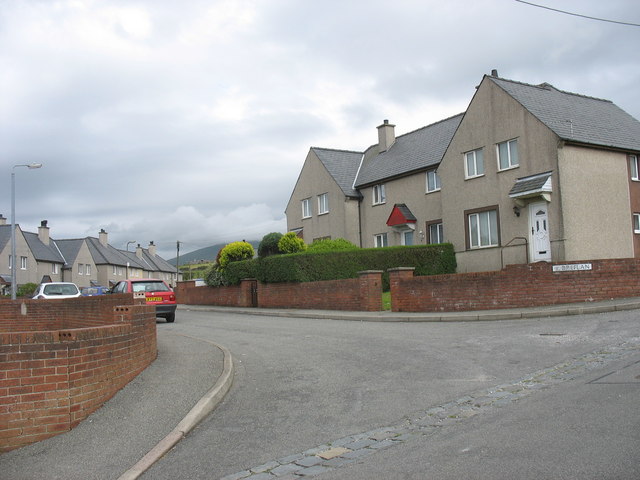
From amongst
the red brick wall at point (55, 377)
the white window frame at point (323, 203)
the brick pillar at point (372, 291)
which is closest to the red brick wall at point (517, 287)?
the brick pillar at point (372, 291)

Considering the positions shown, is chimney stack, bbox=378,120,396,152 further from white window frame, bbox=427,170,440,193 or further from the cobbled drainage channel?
the cobbled drainage channel

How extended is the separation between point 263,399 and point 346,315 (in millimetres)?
12085

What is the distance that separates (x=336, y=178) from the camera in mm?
35375

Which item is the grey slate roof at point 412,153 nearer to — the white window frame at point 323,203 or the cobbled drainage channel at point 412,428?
the white window frame at point 323,203

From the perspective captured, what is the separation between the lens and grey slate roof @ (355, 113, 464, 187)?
101 feet

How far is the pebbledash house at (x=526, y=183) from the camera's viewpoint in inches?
867

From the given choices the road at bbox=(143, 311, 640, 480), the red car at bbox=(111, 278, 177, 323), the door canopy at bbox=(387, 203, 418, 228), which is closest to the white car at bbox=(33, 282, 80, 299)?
the red car at bbox=(111, 278, 177, 323)

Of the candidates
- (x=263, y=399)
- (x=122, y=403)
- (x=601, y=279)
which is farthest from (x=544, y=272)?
(x=122, y=403)

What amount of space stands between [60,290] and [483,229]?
17521 millimetres

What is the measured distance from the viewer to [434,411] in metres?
7.14

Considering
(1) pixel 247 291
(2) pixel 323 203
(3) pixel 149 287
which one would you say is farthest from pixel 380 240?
(3) pixel 149 287

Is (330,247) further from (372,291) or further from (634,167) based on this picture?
(634,167)

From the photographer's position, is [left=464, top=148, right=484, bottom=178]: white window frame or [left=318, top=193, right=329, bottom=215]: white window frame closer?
[left=464, top=148, right=484, bottom=178]: white window frame

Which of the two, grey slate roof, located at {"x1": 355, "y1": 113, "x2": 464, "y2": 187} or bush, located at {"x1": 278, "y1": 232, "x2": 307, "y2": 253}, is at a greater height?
grey slate roof, located at {"x1": 355, "y1": 113, "x2": 464, "y2": 187}
